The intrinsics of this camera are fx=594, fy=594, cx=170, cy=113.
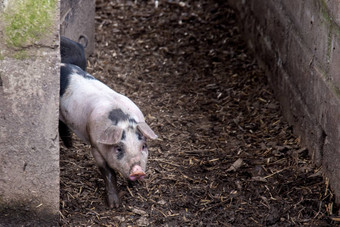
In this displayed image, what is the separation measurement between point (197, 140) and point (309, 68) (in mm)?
965

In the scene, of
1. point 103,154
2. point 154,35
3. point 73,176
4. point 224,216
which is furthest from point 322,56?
point 154,35

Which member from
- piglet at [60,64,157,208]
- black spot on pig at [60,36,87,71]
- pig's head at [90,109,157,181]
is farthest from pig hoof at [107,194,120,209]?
black spot on pig at [60,36,87,71]

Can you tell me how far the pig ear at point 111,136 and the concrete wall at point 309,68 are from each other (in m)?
1.30

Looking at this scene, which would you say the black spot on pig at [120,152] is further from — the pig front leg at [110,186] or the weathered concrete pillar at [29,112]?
the weathered concrete pillar at [29,112]

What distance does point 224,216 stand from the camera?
11.5 feet

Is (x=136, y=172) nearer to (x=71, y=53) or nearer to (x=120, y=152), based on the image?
(x=120, y=152)

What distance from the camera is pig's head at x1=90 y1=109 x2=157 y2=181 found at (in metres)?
3.41

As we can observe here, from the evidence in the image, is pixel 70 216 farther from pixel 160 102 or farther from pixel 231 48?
pixel 231 48

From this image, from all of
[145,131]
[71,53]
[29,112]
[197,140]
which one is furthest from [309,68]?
[29,112]

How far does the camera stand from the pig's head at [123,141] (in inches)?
134

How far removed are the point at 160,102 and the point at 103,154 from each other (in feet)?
4.84

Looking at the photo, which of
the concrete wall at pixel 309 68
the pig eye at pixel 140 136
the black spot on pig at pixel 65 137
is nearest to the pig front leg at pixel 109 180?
the pig eye at pixel 140 136

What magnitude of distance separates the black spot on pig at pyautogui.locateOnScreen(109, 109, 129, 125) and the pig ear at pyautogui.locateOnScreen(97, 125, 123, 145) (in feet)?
0.23

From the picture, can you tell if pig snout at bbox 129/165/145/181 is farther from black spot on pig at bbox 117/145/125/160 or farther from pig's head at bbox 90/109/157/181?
black spot on pig at bbox 117/145/125/160
